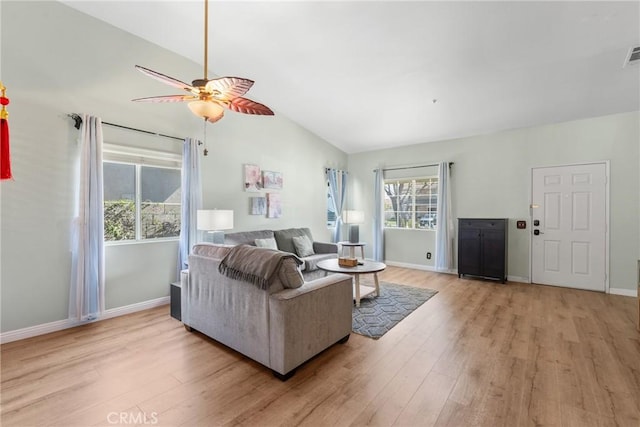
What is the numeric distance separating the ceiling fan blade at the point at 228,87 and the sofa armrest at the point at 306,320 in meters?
1.57

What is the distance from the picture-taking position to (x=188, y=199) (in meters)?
3.95

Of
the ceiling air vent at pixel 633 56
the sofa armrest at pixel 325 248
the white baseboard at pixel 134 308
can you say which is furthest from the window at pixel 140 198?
the ceiling air vent at pixel 633 56

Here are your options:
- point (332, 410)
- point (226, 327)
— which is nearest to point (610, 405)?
→ point (332, 410)

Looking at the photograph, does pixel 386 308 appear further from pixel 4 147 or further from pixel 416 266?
pixel 4 147

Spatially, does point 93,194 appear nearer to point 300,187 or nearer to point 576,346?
point 300,187

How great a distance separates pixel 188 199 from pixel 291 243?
179 cm

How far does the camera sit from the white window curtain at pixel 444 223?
17.8 ft

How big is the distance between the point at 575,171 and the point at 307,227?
464 cm

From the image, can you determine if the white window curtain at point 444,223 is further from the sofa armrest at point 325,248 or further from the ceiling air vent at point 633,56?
the ceiling air vent at point 633,56

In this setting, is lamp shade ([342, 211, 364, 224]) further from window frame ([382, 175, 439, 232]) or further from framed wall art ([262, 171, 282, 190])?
framed wall art ([262, 171, 282, 190])

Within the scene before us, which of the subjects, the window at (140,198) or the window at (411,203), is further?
the window at (411,203)

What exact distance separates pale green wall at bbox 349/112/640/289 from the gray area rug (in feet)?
5.96

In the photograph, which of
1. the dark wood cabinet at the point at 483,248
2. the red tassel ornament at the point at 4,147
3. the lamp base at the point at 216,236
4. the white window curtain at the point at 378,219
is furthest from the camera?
the white window curtain at the point at 378,219

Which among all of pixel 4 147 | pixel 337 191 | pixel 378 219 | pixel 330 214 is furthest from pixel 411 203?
pixel 4 147
